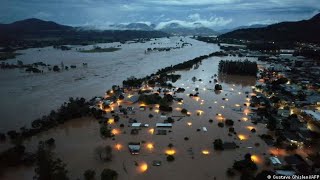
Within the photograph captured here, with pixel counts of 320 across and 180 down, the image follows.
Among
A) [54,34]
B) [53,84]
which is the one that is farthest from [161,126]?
[54,34]

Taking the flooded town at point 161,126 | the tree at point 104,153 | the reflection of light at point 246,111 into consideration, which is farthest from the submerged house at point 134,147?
the reflection of light at point 246,111

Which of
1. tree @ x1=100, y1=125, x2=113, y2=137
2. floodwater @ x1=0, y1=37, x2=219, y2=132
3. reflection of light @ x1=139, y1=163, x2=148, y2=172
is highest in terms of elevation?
floodwater @ x1=0, y1=37, x2=219, y2=132

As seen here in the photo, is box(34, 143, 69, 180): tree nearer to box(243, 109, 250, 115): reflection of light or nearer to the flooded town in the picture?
the flooded town

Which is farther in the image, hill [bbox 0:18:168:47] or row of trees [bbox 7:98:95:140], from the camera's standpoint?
hill [bbox 0:18:168:47]

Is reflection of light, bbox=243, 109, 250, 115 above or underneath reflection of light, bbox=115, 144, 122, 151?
above

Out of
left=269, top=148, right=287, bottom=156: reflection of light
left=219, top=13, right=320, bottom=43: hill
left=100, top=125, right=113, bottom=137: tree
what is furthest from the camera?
left=219, top=13, right=320, bottom=43: hill

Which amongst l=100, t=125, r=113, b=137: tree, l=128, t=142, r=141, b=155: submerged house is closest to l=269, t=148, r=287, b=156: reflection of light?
l=128, t=142, r=141, b=155: submerged house

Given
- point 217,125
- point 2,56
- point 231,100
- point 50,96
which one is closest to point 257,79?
point 231,100
